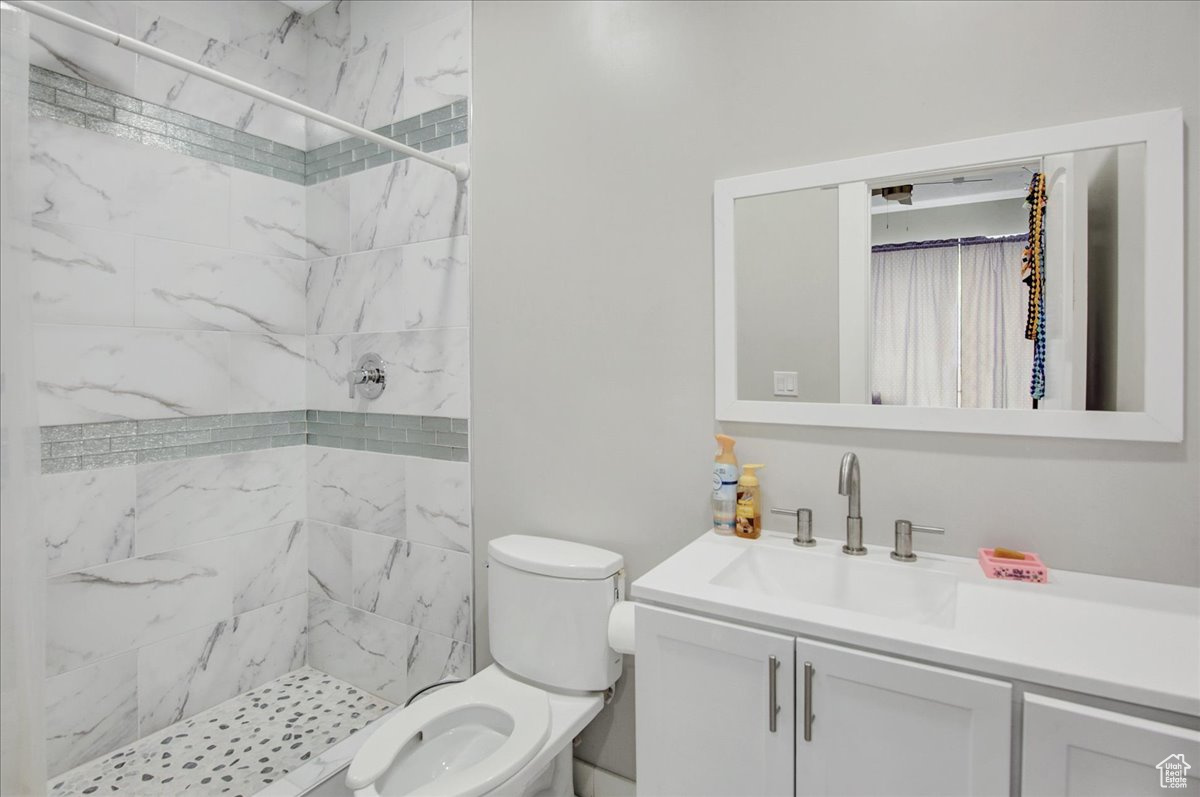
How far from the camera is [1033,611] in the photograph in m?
1.03

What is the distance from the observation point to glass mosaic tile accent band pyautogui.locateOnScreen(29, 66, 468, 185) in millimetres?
1701

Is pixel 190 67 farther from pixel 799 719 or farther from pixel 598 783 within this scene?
pixel 598 783

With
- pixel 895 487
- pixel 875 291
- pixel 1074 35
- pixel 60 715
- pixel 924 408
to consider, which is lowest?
pixel 60 715

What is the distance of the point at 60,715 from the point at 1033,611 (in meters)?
2.37

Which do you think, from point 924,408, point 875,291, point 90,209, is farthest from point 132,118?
point 924,408

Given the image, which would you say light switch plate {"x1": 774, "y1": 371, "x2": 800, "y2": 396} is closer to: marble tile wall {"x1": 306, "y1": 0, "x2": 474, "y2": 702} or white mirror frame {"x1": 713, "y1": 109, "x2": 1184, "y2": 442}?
white mirror frame {"x1": 713, "y1": 109, "x2": 1184, "y2": 442}

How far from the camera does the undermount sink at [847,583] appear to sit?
1.20m

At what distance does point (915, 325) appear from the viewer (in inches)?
51.4

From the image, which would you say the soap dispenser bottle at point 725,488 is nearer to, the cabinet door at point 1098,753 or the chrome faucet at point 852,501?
the chrome faucet at point 852,501

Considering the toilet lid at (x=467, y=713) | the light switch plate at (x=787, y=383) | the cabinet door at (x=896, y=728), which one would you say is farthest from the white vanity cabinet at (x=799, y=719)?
the light switch plate at (x=787, y=383)

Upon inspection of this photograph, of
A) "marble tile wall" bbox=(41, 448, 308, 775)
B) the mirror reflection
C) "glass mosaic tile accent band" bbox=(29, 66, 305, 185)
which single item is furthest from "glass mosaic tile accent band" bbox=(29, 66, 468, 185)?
the mirror reflection

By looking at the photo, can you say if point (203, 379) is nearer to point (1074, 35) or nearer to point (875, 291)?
point (875, 291)

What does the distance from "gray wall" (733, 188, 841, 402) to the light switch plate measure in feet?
0.03

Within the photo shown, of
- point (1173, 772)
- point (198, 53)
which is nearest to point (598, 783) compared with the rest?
point (1173, 772)
